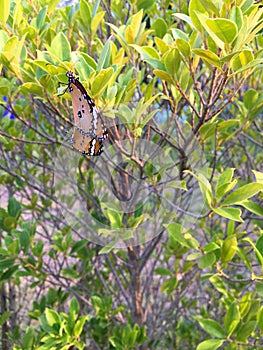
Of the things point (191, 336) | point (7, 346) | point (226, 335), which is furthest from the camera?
point (191, 336)

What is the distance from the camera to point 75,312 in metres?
1.54

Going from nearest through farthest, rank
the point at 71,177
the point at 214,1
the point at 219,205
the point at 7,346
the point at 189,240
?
the point at 214,1
the point at 219,205
the point at 189,240
the point at 71,177
the point at 7,346

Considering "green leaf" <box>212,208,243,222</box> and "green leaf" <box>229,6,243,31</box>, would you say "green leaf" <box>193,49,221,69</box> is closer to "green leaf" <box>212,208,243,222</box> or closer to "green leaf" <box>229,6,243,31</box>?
"green leaf" <box>229,6,243,31</box>

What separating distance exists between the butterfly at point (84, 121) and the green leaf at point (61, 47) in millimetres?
317

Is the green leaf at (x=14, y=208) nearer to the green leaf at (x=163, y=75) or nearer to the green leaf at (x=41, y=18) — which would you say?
the green leaf at (x=41, y=18)

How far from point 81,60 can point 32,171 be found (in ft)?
4.20

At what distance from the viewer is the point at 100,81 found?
2.97 ft

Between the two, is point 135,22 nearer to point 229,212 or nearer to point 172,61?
point 172,61

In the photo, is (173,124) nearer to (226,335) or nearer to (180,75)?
(180,75)

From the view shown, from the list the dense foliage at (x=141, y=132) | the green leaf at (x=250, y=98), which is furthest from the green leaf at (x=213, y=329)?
the green leaf at (x=250, y=98)

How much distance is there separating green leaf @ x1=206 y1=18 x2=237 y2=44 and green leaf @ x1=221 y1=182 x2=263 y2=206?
1.04 feet

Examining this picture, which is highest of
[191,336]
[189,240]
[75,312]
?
[189,240]

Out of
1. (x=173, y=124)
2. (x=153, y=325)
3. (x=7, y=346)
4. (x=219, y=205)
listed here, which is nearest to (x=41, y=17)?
(x=173, y=124)

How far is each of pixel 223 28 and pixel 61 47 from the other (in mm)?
391
